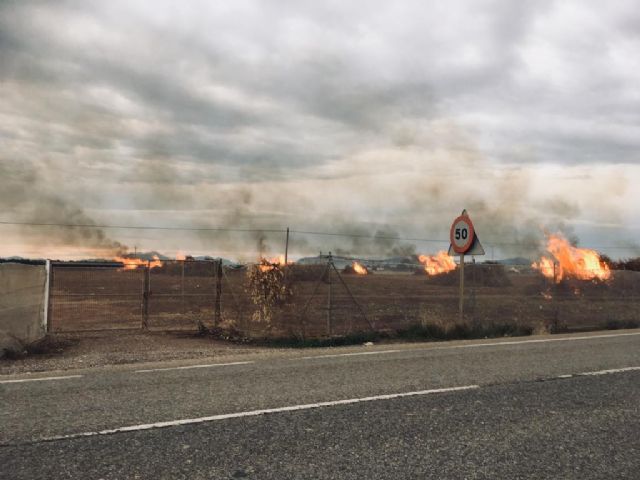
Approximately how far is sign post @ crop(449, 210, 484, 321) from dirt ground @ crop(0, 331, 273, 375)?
650 centimetres

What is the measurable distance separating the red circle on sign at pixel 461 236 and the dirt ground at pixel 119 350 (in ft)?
22.0

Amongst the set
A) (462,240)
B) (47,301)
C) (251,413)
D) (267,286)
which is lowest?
(251,413)

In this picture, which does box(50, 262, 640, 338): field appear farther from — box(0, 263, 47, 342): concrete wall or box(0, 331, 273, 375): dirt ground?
box(0, 331, 273, 375): dirt ground

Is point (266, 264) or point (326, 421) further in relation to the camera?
point (266, 264)

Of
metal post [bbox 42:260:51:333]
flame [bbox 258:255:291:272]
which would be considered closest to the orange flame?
flame [bbox 258:255:291:272]

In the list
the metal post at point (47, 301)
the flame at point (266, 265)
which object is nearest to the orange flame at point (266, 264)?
the flame at point (266, 265)

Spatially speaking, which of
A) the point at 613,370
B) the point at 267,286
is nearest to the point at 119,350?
the point at 267,286

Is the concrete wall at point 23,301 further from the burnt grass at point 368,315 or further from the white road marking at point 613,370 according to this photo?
the white road marking at point 613,370

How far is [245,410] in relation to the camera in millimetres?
5871

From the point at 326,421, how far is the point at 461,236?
36.3 feet

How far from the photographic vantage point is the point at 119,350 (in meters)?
11.4

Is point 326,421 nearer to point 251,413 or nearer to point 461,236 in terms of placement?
point 251,413

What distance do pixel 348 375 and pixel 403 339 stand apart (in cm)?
637

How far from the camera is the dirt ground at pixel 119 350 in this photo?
32.1 ft
